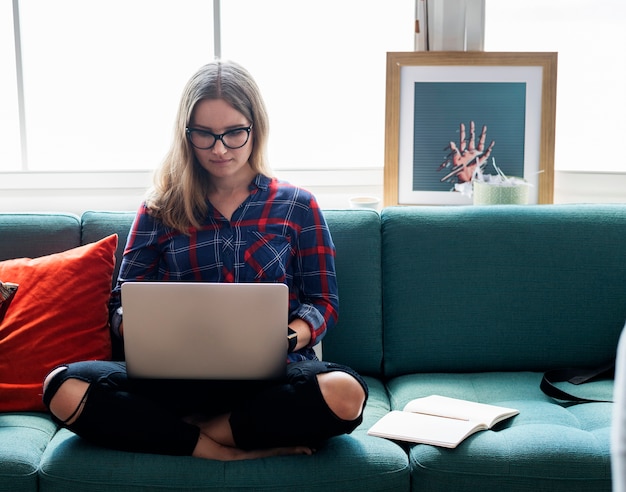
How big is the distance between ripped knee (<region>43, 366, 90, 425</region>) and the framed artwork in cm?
133

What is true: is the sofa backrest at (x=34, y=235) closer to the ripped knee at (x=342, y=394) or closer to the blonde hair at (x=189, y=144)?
the blonde hair at (x=189, y=144)

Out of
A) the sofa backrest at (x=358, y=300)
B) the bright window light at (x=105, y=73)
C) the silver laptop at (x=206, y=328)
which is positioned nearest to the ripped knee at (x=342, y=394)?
the silver laptop at (x=206, y=328)

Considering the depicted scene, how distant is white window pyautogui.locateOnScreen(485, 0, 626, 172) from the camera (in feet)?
9.36

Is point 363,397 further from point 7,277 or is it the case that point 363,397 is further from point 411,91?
point 411,91

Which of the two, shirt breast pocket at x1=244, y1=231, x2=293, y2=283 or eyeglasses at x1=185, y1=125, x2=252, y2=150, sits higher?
eyeglasses at x1=185, y1=125, x2=252, y2=150

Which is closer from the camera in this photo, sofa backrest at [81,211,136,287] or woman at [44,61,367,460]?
woman at [44,61,367,460]

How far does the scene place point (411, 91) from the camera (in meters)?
2.67

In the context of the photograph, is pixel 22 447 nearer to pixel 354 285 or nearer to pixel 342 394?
pixel 342 394

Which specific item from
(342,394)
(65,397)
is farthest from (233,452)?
(65,397)

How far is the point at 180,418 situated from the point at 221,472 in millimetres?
164

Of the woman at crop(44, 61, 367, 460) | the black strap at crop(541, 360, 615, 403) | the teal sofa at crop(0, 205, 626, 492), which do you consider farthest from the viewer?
the teal sofa at crop(0, 205, 626, 492)

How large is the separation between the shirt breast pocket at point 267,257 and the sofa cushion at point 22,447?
0.60 meters

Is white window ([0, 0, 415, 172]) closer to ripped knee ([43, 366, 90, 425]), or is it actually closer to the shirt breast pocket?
the shirt breast pocket

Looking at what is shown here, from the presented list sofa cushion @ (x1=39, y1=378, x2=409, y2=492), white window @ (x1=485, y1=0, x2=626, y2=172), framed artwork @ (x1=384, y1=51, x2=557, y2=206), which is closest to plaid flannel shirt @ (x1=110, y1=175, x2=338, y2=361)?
sofa cushion @ (x1=39, y1=378, x2=409, y2=492)
